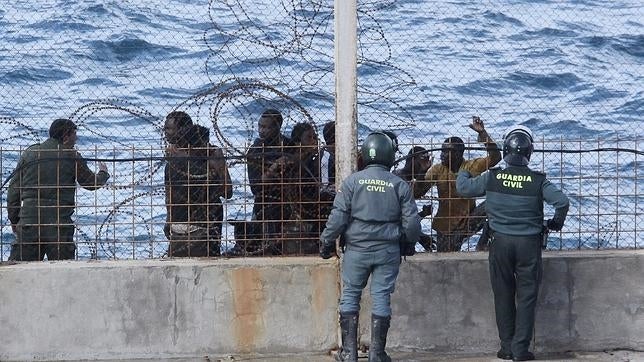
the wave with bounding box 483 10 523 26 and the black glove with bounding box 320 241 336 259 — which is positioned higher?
the wave with bounding box 483 10 523 26

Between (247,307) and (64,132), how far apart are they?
2058 millimetres

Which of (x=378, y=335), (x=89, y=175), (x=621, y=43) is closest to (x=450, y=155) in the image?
(x=378, y=335)

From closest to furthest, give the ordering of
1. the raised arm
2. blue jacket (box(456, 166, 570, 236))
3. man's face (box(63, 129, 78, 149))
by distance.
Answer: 1. blue jacket (box(456, 166, 570, 236))
2. the raised arm
3. man's face (box(63, 129, 78, 149))

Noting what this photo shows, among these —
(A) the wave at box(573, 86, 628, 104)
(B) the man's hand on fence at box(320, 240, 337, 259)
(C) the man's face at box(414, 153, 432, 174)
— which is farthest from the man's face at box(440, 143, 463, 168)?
(A) the wave at box(573, 86, 628, 104)

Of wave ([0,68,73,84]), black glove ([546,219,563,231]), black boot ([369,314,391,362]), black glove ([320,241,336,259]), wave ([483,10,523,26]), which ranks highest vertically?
wave ([483,10,523,26])

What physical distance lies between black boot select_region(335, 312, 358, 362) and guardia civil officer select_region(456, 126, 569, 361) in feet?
3.78

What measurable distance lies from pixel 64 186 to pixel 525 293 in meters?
3.57

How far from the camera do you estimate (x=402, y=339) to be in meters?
8.88

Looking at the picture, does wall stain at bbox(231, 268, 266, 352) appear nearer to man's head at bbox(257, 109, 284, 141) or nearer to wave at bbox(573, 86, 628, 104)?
man's head at bbox(257, 109, 284, 141)

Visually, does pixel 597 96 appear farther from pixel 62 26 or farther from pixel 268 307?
pixel 268 307

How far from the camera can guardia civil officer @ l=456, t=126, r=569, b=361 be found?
27.8ft

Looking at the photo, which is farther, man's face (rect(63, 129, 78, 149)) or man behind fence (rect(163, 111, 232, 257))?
man's face (rect(63, 129, 78, 149))

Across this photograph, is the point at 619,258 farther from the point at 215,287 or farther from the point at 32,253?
the point at 32,253

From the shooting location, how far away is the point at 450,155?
907cm
